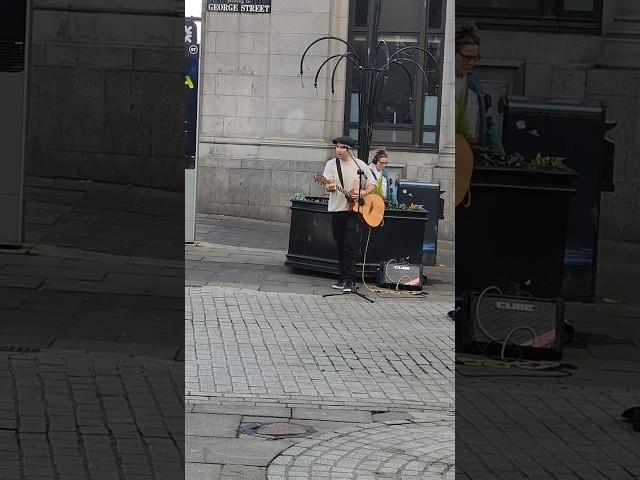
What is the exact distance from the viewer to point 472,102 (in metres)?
1.72

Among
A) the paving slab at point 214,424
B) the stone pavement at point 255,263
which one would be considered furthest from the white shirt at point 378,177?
the paving slab at point 214,424

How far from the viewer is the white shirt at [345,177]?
2.11m

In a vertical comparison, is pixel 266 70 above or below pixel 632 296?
above

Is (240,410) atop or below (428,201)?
below

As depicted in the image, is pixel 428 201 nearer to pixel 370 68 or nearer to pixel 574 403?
pixel 370 68

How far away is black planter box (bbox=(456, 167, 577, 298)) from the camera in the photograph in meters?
1.71

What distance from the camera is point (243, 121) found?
214cm

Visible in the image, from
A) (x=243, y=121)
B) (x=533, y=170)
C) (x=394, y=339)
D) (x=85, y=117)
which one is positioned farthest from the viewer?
(x=394, y=339)

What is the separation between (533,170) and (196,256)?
2.50 ft

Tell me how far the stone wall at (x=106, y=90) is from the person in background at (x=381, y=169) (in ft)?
1.47

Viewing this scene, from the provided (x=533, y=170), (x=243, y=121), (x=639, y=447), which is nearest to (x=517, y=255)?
(x=533, y=170)

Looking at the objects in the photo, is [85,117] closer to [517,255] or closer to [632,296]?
[517,255]

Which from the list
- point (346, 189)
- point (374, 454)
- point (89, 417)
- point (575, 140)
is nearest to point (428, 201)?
point (346, 189)

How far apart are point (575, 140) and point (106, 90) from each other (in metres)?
0.74
